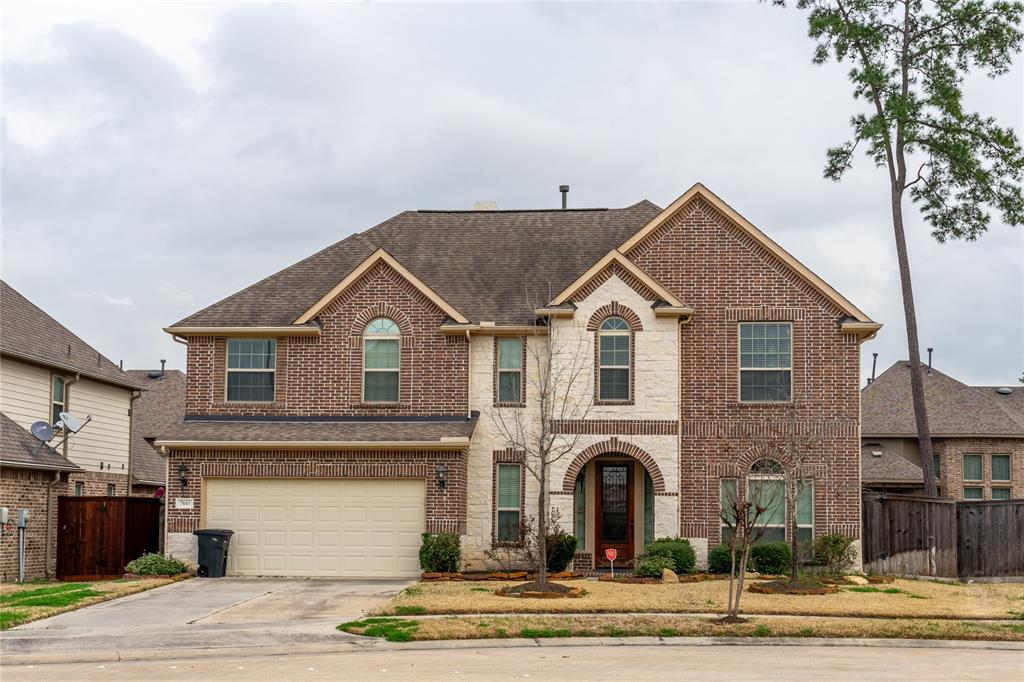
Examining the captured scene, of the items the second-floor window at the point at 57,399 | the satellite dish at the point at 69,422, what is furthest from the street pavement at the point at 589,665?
the second-floor window at the point at 57,399

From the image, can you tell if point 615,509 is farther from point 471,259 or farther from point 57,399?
point 57,399

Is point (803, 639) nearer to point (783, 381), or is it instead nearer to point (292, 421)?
point (783, 381)

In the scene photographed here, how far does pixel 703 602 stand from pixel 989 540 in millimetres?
9860

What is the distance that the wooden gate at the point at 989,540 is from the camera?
26234 millimetres

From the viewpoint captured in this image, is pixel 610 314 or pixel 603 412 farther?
pixel 610 314

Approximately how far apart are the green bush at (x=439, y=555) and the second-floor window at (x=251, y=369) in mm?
5287

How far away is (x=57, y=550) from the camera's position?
27.2 m

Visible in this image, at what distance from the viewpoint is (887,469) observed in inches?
1746

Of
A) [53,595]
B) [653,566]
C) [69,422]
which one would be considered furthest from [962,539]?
[69,422]

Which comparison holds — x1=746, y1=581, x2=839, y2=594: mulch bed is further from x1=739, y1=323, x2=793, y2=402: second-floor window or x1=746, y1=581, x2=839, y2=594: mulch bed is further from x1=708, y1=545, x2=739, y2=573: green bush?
x1=739, y1=323, x2=793, y2=402: second-floor window

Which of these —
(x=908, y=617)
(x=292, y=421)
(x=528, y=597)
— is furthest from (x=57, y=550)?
(x=908, y=617)

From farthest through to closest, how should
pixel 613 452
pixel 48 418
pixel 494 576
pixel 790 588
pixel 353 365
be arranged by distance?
1. pixel 48 418
2. pixel 353 365
3. pixel 613 452
4. pixel 494 576
5. pixel 790 588

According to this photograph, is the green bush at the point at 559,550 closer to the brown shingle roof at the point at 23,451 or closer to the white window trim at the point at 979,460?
the brown shingle roof at the point at 23,451

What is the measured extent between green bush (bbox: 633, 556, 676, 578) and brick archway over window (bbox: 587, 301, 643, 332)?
519 cm
